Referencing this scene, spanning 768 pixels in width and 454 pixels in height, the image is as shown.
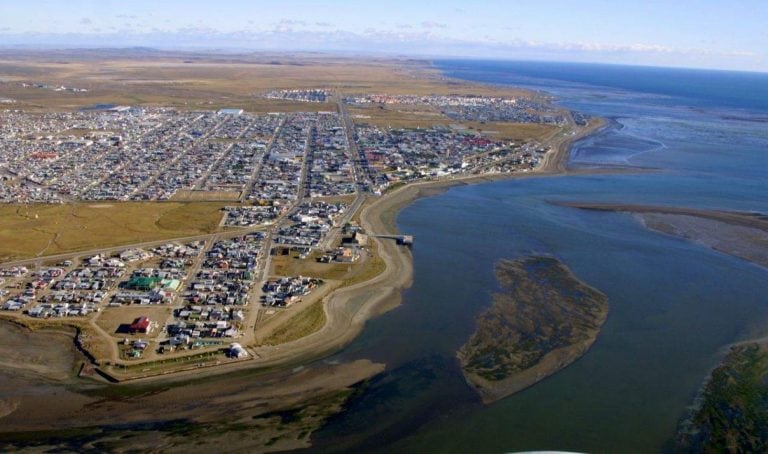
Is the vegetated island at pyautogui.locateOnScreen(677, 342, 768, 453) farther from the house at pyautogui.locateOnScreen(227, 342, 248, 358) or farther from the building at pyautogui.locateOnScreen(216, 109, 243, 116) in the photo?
the building at pyautogui.locateOnScreen(216, 109, 243, 116)

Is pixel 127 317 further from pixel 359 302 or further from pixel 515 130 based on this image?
pixel 515 130

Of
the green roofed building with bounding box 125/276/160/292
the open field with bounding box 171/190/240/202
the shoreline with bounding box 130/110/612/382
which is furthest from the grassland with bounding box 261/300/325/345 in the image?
the open field with bounding box 171/190/240/202

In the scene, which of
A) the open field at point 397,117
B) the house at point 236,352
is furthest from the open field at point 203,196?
the open field at point 397,117

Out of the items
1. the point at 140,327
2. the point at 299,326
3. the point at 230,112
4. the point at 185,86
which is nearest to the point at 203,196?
the point at 140,327

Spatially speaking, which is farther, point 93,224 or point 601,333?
point 93,224

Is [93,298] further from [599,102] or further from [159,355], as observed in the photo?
[599,102]
